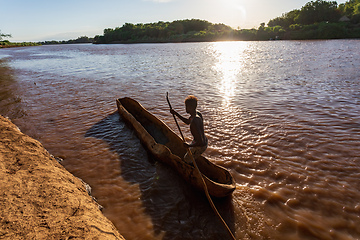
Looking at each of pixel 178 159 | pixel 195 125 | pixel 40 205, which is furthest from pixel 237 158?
pixel 40 205

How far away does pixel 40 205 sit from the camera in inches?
103

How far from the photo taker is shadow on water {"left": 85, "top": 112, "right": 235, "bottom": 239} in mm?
3410

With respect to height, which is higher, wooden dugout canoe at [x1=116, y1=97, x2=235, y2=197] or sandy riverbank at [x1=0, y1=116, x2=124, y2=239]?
sandy riverbank at [x1=0, y1=116, x2=124, y2=239]

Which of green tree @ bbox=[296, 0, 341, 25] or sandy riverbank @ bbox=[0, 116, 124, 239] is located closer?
sandy riverbank @ bbox=[0, 116, 124, 239]

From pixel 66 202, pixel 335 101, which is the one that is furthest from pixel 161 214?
pixel 335 101

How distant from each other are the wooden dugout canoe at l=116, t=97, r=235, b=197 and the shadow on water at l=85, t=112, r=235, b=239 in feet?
0.94

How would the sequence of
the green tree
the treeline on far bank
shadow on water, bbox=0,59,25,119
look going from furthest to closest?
the green tree
the treeline on far bank
shadow on water, bbox=0,59,25,119

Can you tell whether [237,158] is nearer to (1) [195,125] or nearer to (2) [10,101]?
(1) [195,125]

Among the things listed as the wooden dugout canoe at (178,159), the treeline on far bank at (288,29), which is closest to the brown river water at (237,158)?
the wooden dugout canoe at (178,159)

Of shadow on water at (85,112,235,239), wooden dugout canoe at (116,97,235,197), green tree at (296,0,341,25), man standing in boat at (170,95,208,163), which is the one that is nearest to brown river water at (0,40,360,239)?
shadow on water at (85,112,235,239)

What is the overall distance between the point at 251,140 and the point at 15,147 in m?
5.99

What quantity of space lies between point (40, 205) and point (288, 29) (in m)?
82.0

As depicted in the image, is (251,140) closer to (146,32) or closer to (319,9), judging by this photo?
(319,9)

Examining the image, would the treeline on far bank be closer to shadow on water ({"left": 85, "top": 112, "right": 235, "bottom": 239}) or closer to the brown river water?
the brown river water
